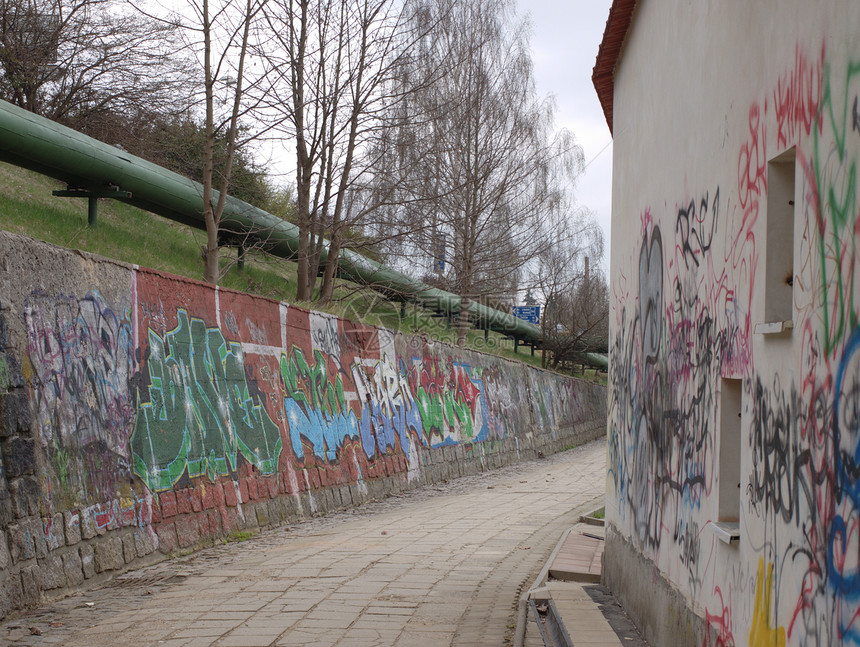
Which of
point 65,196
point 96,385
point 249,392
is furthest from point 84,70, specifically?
point 96,385

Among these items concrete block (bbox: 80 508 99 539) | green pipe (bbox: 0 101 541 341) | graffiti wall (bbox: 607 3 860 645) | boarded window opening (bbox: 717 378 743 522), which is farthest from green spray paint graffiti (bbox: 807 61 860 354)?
green pipe (bbox: 0 101 541 341)

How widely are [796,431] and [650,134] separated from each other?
366 cm

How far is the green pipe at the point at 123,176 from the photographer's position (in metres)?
12.4

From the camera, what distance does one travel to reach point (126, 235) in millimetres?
15062

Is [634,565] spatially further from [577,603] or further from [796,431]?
[796,431]

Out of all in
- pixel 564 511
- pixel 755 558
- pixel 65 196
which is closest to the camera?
pixel 755 558

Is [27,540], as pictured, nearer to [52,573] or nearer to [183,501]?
[52,573]

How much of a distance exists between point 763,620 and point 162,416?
6605 mm

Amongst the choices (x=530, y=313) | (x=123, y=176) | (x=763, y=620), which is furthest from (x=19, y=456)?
(x=530, y=313)

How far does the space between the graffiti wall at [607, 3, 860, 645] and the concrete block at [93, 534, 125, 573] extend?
4.41 meters

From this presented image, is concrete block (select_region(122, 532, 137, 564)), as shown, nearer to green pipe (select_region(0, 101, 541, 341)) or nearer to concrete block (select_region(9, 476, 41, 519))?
concrete block (select_region(9, 476, 41, 519))

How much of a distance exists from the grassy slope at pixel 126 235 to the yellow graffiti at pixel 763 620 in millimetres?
9566

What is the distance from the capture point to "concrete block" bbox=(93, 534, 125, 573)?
7434 mm

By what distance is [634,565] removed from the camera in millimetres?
6379
